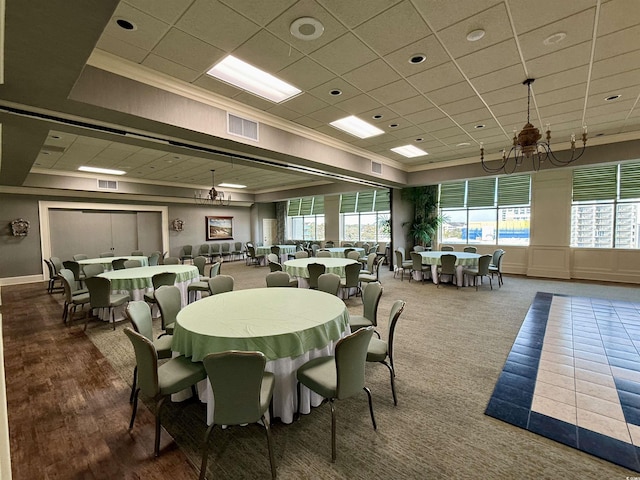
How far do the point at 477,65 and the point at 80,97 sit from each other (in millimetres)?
4509

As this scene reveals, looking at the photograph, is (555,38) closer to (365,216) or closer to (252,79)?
(252,79)

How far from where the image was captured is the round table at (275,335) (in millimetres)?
2154

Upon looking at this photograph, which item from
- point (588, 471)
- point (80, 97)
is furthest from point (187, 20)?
point (588, 471)

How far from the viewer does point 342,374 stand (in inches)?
79.0

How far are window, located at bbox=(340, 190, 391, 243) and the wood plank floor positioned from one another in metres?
10.1

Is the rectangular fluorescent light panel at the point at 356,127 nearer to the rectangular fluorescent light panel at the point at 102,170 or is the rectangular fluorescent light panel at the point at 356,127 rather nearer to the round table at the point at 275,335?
the round table at the point at 275,335

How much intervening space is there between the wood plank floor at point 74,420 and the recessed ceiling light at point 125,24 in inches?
140

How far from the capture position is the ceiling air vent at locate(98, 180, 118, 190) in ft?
30.3

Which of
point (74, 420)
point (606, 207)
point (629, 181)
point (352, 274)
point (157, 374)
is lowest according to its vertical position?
point (74, 420)

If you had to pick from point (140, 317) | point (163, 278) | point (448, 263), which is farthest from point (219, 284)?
point (448, 263)

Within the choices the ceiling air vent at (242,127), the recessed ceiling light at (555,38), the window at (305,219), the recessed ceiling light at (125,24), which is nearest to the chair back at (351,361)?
the recessed ceiling light at (125,24)

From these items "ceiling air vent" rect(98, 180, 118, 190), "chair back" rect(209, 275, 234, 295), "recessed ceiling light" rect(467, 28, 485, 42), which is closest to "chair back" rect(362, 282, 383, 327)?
"chair back" rect(209, 275, 234, 295)

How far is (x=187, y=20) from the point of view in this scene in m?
2.53

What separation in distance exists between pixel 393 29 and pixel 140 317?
3.69m
